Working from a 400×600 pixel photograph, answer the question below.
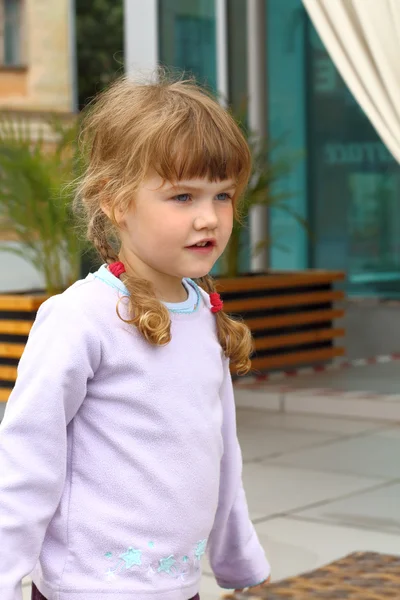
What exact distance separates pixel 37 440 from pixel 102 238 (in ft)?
1.34

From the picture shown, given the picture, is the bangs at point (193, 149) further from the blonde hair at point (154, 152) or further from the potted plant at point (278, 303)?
the potted plant at point (278, 303)

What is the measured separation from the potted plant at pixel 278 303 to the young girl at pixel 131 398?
6.09 metres

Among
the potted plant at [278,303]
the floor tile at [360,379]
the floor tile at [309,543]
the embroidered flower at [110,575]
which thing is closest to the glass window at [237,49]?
the potted plant at [278,303]

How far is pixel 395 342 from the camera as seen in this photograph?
32.2ft

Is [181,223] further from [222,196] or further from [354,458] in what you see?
[354,458]

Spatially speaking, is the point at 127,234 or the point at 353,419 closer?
the point at 127,234

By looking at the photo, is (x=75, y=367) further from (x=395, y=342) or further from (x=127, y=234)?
(x=395, y=342)

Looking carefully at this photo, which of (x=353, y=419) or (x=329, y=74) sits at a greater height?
(x=329, y=74)

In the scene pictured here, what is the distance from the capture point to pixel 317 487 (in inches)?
197

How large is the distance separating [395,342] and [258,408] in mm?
2838

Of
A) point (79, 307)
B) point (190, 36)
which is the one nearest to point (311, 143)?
point (190, 36)

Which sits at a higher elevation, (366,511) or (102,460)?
(102,460)

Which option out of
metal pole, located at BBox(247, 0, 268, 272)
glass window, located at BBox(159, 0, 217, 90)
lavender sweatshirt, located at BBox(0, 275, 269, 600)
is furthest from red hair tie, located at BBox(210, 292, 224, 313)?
glass window, located at BBox(159, 0, 217, 90)

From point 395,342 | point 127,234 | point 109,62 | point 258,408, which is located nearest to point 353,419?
point 258,408
